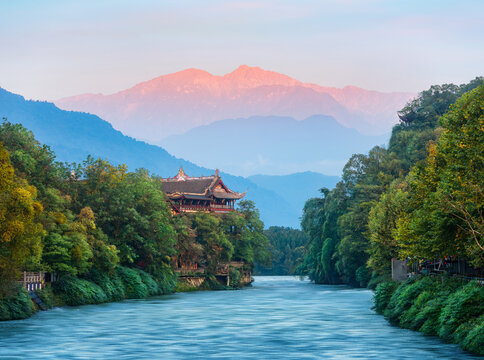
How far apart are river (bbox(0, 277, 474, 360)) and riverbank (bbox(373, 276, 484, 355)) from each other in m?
0.73

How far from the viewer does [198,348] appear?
127 ft

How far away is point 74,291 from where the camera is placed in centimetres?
6438

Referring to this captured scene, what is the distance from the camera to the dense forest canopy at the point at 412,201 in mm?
38969

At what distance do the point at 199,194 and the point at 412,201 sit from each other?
249ft

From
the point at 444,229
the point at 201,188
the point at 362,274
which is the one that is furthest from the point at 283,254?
the point at 444,229

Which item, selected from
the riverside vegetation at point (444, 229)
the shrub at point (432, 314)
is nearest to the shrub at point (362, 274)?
the riverside vegetation at point (444, 229)

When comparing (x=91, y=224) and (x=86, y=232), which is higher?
(x=91, y=224)

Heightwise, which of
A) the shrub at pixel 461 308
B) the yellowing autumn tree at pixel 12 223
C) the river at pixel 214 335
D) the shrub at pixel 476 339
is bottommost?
the river at pixel 214 335

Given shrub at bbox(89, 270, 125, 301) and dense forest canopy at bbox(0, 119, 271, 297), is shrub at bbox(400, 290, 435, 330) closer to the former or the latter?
dense forest canopy at bbox(0, 119, 271, 297)

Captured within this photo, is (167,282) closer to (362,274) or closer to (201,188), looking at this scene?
(362,274)

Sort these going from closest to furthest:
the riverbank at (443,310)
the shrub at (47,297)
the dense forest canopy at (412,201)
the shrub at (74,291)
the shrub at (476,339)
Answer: the shrub at (476,339)
the riverbank at (443,310)
the dense forest canopy at (412,201)
the shrub at (47,297)
the shrub at (74,291)

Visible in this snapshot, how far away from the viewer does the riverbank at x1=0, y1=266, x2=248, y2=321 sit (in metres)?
52.2

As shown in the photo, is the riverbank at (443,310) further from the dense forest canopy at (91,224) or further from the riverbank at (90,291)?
the riverbank at (90,291)

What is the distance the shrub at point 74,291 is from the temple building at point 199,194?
163 feet
